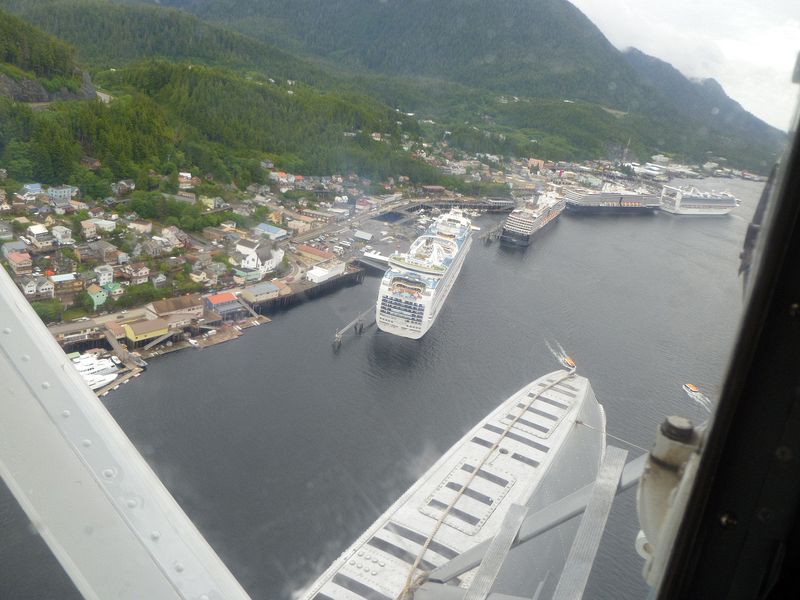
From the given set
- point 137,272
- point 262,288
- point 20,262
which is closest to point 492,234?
point 262,288

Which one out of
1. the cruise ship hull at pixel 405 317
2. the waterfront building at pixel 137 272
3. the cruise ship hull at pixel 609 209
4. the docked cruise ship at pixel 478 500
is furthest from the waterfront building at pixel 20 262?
the cruise ship hull at pixel 609 209

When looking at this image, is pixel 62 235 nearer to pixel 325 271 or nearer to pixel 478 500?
pixel 325 271

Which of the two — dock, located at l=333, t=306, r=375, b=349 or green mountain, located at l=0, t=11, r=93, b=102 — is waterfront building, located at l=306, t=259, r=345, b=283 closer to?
dock, located at l=333, t=306, r=375, b=349

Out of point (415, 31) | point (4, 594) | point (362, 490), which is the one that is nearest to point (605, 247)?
point (362, 490)

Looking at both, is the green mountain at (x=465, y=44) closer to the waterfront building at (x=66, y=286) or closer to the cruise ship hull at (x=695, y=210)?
the cruise ship hull at (x=695, y=210)

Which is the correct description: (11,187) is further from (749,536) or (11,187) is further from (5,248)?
(749,536)

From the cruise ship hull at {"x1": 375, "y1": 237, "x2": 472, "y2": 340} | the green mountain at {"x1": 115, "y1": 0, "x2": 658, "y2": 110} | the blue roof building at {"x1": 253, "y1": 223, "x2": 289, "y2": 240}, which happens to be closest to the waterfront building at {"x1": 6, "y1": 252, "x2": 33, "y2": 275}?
the blue roof building at {"x1": 253, "y1": 223, "x2": 289, "y2": 240}
